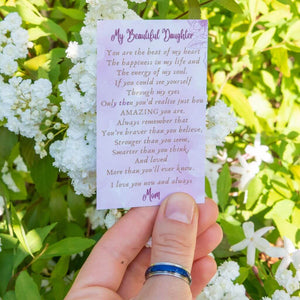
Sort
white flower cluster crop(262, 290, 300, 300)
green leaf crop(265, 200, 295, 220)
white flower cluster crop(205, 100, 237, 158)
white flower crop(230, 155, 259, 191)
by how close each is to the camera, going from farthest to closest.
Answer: white flower crop(230, 155, 259, 191) < green leaf crop(265, 200, 295, 220) < white flower cluster crop(262, 290, 300, 300) < white flower cluster crop(205, 100, 237, 158)

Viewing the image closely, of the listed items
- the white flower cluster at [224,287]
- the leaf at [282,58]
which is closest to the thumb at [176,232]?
the white flower cluster at [224,287]

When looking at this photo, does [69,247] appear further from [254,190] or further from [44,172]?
[254,190]

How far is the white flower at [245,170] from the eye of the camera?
66.6 inches

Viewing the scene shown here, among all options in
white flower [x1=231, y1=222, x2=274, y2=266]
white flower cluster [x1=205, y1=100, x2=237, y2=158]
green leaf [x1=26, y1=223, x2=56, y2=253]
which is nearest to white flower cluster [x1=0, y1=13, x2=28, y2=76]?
green leaf [x1=26, y1=223, x2=56, y2=253]

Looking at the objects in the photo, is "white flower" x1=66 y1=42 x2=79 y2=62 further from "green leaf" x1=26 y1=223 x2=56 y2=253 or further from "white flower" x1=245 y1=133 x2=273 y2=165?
"white flower" x1=245 y1=133 x2=273 y2=165

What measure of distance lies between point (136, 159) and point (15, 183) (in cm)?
97

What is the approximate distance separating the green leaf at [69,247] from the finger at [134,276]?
14cm

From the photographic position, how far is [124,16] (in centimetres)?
101

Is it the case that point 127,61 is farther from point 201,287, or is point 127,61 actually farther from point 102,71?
point 201,287

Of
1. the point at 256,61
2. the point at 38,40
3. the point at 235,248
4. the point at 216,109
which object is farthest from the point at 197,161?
the point at 256,61

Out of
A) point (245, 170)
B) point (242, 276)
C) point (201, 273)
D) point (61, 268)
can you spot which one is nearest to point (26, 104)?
point (61, 268)

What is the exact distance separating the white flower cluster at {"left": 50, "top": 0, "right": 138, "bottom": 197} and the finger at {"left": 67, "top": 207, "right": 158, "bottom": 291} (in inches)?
5.0

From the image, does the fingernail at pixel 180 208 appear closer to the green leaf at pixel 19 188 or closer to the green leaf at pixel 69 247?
the green leaf at pixel 69 247

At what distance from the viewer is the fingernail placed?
911 millimetres
